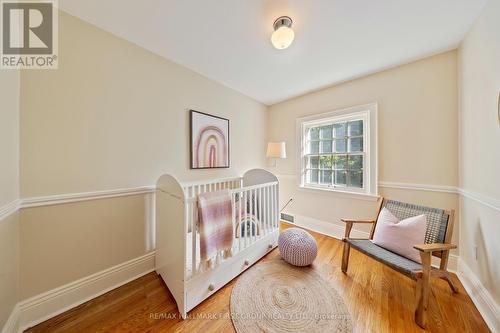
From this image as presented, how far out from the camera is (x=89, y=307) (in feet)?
4.40

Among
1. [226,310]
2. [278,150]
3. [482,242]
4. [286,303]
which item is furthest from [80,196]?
[482,242]

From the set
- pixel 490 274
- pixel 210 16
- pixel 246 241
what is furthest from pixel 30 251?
pixel 490 274

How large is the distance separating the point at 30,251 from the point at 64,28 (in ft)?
5.49

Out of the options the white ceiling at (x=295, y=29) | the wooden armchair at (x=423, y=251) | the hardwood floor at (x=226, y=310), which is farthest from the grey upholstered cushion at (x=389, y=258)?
the white ceiling at (x=295, y=29)

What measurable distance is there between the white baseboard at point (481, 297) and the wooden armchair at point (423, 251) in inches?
4.6

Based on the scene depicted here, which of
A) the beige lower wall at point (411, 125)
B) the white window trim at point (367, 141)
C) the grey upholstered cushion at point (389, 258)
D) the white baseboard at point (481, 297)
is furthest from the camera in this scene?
the white window trim at point (367, 141)

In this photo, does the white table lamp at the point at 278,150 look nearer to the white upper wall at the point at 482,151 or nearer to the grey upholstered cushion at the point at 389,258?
the grey upholstered cushion at the point at 389,258

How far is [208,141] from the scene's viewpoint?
2.34 metres

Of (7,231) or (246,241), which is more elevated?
(7,231)

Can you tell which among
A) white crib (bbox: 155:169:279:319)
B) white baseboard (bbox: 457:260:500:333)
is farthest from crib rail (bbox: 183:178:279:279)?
white baseboard (bbox: 457:260:500:333)

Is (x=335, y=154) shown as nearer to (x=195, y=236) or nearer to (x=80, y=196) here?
(x=195, y=236)

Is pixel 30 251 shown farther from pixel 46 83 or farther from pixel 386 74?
pixel 386 74

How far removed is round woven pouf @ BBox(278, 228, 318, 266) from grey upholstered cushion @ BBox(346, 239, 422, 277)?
0.38 meters

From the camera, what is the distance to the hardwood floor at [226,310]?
1.18 metres
